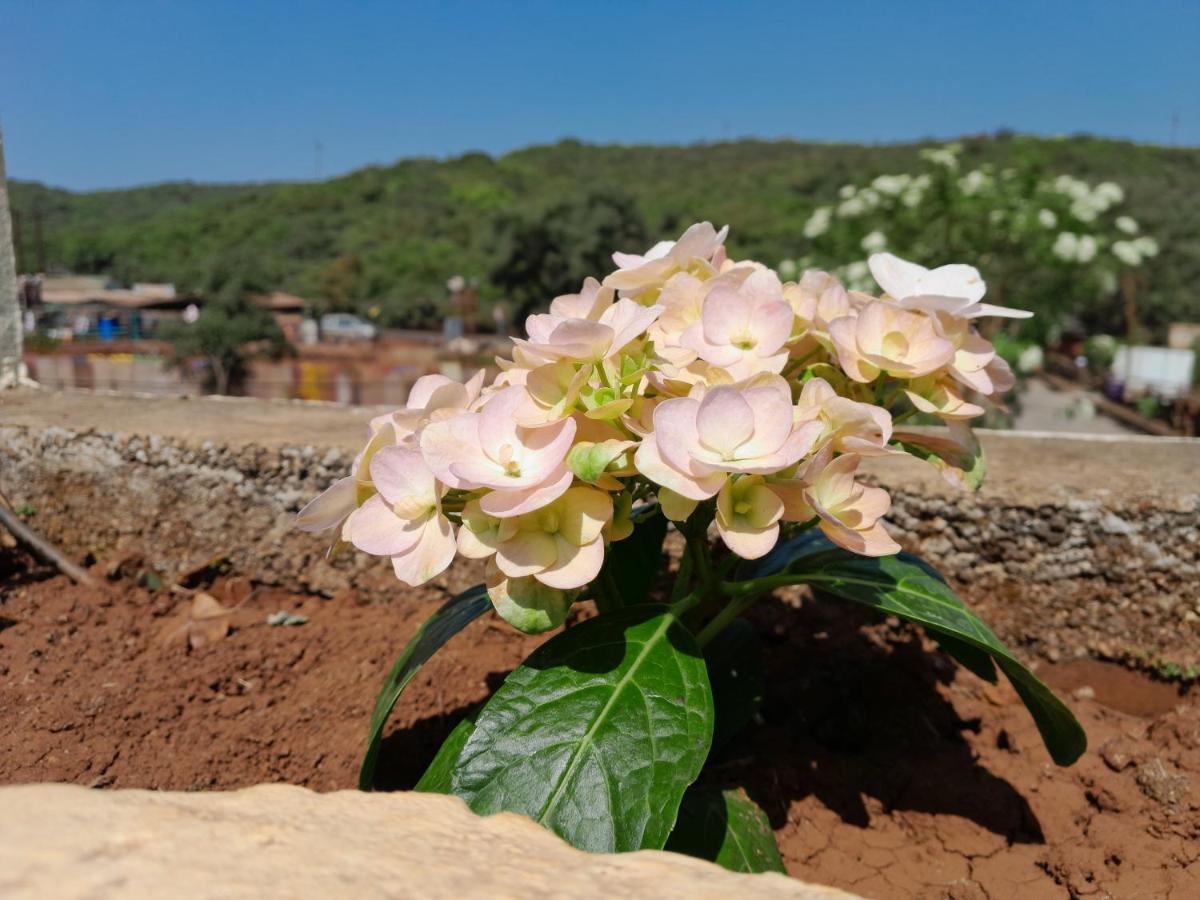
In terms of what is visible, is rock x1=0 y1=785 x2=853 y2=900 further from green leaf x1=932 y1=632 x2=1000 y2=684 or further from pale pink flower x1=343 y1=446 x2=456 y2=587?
green leaf x1=932 y1=632 x2=1000 y2=684

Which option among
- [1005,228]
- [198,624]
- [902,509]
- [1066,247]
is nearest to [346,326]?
[1005,228]

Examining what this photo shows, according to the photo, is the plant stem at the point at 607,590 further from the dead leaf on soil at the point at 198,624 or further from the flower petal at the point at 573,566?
the dead leaf on soil at the point at 198,624

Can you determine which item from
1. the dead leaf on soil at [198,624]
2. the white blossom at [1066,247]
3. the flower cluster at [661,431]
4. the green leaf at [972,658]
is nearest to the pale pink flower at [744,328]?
the flower cluster at [661,431]

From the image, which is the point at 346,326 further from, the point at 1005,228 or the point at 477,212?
the point at 1005,228

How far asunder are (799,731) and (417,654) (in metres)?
0.82

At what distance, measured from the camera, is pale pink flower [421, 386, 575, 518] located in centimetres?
93

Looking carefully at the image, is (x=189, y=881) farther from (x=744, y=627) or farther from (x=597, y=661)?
(x=744, y=627)

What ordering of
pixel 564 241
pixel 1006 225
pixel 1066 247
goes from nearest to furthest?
pixel 1066 247, pixel 1006 225, pixel 564 241

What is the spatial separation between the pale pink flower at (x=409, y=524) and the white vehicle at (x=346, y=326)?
43.5 metres

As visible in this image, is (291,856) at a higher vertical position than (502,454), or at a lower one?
lower

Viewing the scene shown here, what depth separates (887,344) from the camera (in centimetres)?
114

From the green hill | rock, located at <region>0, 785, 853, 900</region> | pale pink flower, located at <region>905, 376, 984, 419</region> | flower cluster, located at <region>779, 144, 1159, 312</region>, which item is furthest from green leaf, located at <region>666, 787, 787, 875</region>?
the green hill

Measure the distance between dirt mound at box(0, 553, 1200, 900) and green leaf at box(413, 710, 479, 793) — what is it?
1.39ft

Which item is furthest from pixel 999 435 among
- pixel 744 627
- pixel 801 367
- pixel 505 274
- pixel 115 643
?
pixel 505 274
